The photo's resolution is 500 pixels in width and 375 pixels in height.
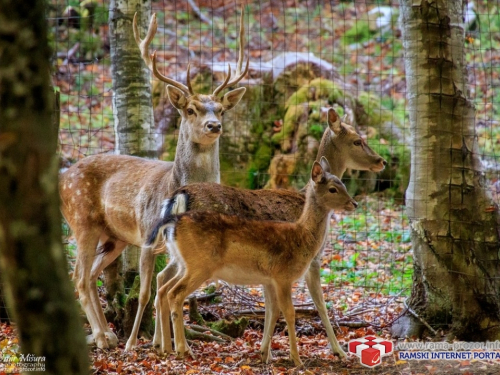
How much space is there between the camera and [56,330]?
100 inches

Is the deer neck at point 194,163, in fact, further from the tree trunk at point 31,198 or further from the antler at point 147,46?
the tree trunk at point 31,198

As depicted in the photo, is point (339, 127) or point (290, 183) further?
point (290, 183)

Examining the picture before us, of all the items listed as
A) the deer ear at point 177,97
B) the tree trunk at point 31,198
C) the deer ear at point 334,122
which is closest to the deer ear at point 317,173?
the deer ear at point 334,122

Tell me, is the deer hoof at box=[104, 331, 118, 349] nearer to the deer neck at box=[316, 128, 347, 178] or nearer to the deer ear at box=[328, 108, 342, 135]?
the deer neck at box=[316, 128, 347, 178]

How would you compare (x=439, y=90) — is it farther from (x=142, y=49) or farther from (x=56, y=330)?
(x=56, y=330)

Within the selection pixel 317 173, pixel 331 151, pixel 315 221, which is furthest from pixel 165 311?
pixel 331 151

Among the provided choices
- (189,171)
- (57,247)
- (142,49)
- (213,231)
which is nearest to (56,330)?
(57,247)

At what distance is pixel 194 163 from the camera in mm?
7145

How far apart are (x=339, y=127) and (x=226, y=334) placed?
2.37 metres

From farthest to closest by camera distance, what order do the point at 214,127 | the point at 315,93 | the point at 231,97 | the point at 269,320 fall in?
the point at 315,93, the point at 231,97, the point at 214,127, the point at 269,320

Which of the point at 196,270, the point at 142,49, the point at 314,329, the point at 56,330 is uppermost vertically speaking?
the point at 142,49

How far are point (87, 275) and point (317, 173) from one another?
243 centimetres

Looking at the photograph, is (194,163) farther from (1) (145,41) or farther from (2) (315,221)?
(2) (315,221)

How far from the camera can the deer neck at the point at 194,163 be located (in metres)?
7.05
